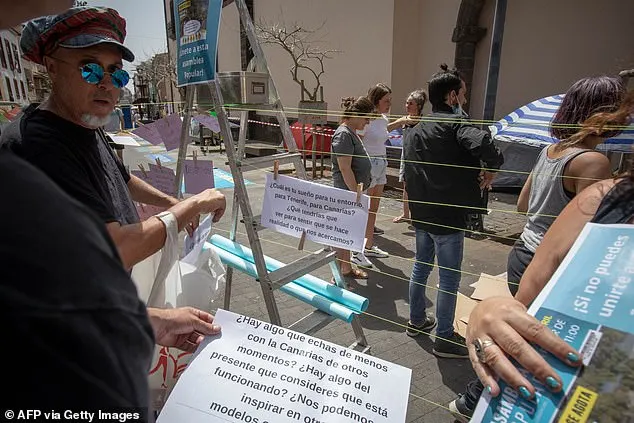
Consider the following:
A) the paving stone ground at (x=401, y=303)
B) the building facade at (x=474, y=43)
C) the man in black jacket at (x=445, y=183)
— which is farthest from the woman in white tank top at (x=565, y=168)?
the building facade at (x=474, y=43)

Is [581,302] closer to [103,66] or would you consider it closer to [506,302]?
[506,302]

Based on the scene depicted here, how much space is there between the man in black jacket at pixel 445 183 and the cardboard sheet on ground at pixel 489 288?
0.79m

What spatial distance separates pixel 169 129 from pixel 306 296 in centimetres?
195

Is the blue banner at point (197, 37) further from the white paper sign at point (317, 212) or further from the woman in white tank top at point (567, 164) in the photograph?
the woman in white tank top at point (567, 164)

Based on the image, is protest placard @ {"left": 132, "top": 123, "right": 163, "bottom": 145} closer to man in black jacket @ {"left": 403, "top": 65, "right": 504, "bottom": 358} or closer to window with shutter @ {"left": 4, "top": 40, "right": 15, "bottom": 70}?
man in black jacket @ {"left": 403, "top": 65, "right": 504, "bottom": 358}

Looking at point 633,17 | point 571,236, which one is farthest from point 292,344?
point 633,17

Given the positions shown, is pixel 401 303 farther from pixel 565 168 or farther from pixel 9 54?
pixel 9 54

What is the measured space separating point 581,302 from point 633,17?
8836mm

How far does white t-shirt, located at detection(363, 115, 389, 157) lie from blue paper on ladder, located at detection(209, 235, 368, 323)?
281cm

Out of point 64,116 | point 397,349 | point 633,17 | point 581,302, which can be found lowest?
point 397,349

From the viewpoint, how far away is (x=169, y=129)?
3.06 m

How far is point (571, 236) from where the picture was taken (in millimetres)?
1030

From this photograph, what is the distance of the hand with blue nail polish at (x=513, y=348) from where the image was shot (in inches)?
28.0

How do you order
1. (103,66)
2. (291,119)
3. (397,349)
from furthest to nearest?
1. (291,119)
2. (397,349)
3. (103,66)
